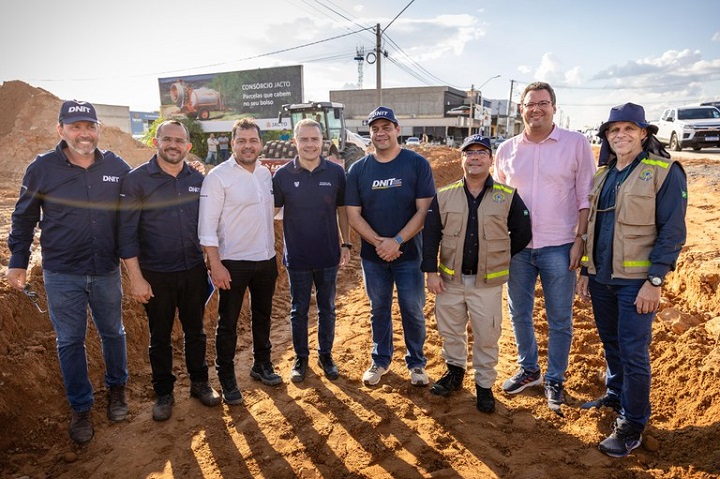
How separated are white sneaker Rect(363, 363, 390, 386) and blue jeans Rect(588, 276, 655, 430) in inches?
80.3

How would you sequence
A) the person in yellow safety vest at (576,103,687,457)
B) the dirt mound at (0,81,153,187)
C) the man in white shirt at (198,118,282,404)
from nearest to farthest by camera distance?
the person in yellow safety vest at (576,103,687,457), the man in white shirt at (198,118,282,404), the dirt mound at (0,81,153,187)

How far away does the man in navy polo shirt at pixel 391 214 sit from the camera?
3.98m

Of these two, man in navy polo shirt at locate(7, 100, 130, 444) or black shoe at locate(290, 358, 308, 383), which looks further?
black shoe at locate(290, 358, 308, 383)

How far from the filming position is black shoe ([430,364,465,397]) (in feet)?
13.6

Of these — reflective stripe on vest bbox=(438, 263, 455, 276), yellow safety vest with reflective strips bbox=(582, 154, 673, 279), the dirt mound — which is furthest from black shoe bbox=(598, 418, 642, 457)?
the dirt mound

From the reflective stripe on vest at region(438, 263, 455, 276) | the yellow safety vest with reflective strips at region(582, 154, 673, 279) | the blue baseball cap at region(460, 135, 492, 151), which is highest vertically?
the blue baseball cap at region(460, 135, 492, 151)

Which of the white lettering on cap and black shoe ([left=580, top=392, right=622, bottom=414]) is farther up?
the white lettering on cap

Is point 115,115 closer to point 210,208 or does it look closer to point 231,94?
point 231,94

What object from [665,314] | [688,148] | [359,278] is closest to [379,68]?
[688,148]

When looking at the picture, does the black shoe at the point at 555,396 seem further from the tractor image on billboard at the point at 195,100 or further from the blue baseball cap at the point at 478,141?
the tractor image on billboard at the point at 195,100

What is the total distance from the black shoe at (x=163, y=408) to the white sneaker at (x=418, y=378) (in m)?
2.17

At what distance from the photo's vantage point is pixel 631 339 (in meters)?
3.18

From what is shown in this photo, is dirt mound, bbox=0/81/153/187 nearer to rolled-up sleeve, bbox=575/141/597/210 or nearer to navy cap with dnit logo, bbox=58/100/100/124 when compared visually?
navy cap with dnit logo, bbox=58/100/100/124

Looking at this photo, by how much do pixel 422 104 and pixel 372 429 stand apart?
60.0m
